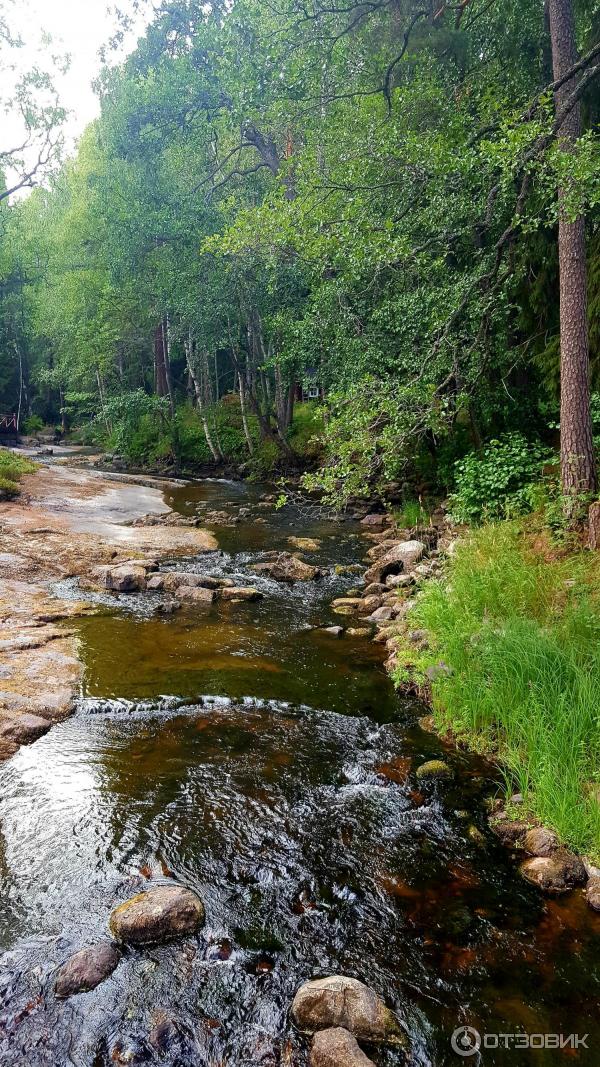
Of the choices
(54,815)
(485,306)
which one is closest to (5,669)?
(54,815)

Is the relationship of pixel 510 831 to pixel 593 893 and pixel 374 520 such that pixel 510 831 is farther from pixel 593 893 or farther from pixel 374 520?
pixel 374 520

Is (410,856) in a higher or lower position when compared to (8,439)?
lower

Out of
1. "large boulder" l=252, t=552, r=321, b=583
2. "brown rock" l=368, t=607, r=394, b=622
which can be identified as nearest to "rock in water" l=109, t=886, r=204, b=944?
"brown rock" l=368, t=607, r=394, b=622

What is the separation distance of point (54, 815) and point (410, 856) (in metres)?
2.75

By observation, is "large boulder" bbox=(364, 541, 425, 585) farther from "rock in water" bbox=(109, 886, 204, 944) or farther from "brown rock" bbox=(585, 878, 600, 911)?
"rock in water" bbox=(109, 886, 204, 944)

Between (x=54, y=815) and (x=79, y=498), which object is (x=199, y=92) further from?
(x=54, y=815)

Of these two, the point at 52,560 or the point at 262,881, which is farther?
A: the point at 52,560

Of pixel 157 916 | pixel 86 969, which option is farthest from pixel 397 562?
pixel 86 969

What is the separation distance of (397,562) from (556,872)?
7305mm

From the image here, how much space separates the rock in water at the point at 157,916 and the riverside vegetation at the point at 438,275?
2668mm

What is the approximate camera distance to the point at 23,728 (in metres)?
5.55

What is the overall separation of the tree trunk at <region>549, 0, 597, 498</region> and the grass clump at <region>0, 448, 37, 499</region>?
15479 millimetres

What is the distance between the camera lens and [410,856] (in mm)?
4070

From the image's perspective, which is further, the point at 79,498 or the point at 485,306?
the point at 79,498
